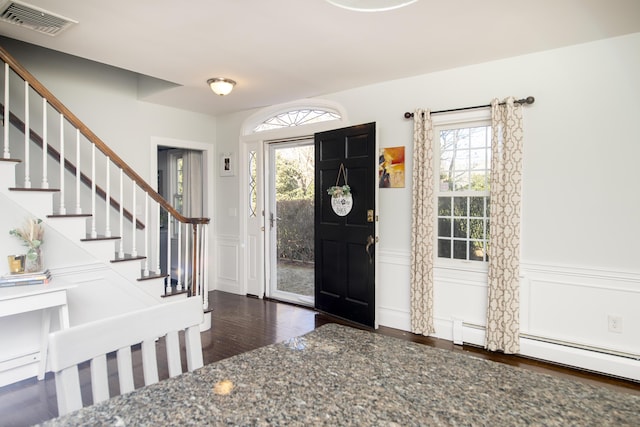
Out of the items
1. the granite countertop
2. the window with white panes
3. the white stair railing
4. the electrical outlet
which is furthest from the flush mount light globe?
the electrical outlet

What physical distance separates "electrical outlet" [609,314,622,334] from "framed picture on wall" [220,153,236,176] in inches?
177

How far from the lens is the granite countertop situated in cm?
76

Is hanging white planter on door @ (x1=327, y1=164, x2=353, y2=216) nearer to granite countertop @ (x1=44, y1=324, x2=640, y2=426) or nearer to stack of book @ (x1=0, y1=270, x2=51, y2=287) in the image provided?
stack of book @ (x1=0, y1=270, x2=51, y2=287)

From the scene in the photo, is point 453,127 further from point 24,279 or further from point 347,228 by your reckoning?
point 24,279

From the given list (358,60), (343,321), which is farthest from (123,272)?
(358,60)

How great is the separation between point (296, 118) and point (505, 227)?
283cm

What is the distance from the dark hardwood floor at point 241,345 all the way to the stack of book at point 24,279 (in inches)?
30.4

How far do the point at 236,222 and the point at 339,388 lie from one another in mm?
4744

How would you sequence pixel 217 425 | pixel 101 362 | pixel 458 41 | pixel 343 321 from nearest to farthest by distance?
pixel 217 425
pixel 101 362
pixel 458 41
pixel 343 321

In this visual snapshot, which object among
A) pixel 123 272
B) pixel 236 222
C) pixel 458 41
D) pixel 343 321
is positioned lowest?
pixel 343 321

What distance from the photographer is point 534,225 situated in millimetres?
3213

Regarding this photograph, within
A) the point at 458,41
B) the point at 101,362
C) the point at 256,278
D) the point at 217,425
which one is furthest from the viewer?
the point at 256,278

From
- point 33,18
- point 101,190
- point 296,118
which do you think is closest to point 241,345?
point 101,190

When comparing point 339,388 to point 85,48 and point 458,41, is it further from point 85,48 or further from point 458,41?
point 85,48
